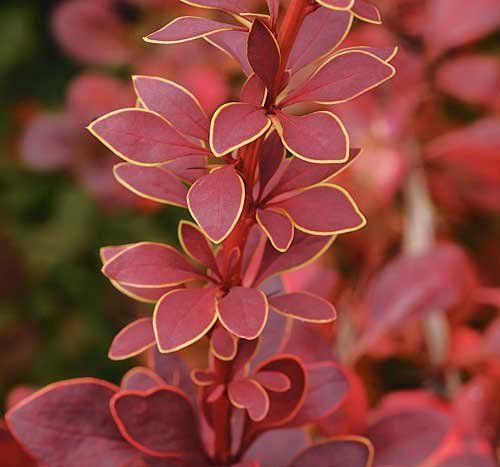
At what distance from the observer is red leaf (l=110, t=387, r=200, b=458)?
0.44 meters

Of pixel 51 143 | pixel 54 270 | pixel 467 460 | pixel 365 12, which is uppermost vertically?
pixel 365 12

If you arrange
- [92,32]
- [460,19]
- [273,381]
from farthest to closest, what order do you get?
1. [92,32]
2. [460,19]
3. [273,381]

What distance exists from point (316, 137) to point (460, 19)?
670 millimetres

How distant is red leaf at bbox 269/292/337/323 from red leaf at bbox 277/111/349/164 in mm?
90

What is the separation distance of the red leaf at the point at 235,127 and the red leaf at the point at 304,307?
0.10 m

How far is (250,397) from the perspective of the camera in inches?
16.0

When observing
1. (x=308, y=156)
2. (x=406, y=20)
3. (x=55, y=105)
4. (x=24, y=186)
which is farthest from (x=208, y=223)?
(x=55, y=105)

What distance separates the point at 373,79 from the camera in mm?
370

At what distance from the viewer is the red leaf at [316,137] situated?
356mm

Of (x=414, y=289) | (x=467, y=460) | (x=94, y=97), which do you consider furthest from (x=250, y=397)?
(x=94, y=97)

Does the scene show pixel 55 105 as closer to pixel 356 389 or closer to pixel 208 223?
pixel 356 389

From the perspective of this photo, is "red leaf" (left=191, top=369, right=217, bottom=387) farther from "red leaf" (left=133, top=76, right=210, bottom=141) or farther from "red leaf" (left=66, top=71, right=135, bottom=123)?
"red leaf" (left=66, top=71, right=135, bottom=123)

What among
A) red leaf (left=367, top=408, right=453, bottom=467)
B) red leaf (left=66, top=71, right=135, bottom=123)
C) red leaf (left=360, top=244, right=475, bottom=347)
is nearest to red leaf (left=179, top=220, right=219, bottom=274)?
red leaf (left=367, top=408, right=453, bottom=467)

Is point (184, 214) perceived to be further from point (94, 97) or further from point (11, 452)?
point (11, 452)
